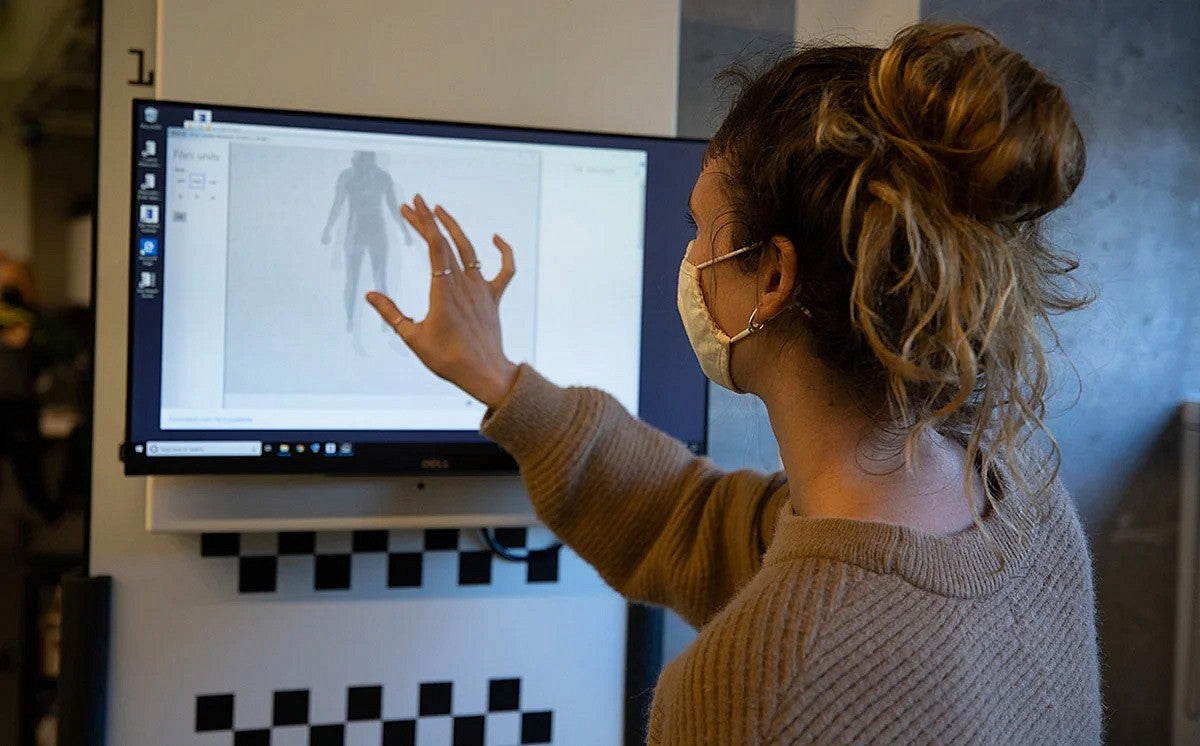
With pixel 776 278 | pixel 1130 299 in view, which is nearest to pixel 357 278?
pixel 776 278

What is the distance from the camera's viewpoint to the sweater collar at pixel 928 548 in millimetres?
846

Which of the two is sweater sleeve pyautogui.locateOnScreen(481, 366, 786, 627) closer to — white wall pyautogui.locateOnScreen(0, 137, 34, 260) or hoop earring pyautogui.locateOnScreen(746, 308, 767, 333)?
hoop earring pyautogui.locateOnScreen(746, 308, 767, 333)

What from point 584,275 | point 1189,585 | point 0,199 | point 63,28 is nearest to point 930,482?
point 584,275

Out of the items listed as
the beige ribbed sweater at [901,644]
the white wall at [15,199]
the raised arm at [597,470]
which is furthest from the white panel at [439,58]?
the white wall at [15,199]

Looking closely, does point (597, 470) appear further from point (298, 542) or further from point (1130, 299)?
point (1130, 299)

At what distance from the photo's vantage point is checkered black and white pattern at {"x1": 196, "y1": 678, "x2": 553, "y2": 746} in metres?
1.57

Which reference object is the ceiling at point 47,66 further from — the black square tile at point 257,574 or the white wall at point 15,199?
the black square tile at point 257,574

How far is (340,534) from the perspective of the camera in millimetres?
1616

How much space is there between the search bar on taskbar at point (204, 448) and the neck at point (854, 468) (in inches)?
31.8

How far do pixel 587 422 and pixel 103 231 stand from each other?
29.3 inches

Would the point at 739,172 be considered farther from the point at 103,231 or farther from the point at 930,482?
the point at 103,231

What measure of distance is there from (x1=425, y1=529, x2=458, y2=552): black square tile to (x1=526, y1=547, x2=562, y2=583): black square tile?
0.13 metres

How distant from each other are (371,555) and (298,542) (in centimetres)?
11

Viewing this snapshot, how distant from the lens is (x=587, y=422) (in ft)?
4.40
